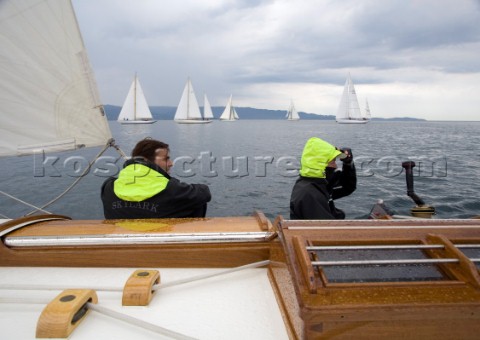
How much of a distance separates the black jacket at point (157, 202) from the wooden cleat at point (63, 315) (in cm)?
121

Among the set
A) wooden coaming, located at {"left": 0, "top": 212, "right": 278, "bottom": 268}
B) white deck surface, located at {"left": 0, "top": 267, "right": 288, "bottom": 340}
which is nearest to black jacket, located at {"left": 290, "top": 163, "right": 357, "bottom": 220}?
wooden coaming, located at {"left": 0, "top": 212, "right": 278, "bottom": 268}

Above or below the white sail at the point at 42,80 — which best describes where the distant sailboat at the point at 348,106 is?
above

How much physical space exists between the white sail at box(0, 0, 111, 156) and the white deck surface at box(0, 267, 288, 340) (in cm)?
213

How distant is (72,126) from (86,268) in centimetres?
247

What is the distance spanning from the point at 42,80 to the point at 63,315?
316 centimetres

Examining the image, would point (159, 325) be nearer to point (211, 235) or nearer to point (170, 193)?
point (211, 235)

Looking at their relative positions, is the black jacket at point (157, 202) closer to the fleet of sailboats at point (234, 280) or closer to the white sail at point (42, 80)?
the fleet of sailboats at point (234, 280)

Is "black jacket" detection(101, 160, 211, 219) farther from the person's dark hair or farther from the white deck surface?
the white deck surface

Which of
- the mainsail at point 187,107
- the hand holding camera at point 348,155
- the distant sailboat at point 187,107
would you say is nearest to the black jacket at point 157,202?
the hand holding camera at point 348,155

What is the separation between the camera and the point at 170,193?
2797mm

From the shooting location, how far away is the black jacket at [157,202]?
9.11 feet

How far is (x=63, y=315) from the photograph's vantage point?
1.44 m

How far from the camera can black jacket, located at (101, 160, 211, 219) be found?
2777 millimetres

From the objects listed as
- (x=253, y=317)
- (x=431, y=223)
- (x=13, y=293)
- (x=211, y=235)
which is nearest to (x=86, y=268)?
(x=13, y=293)
